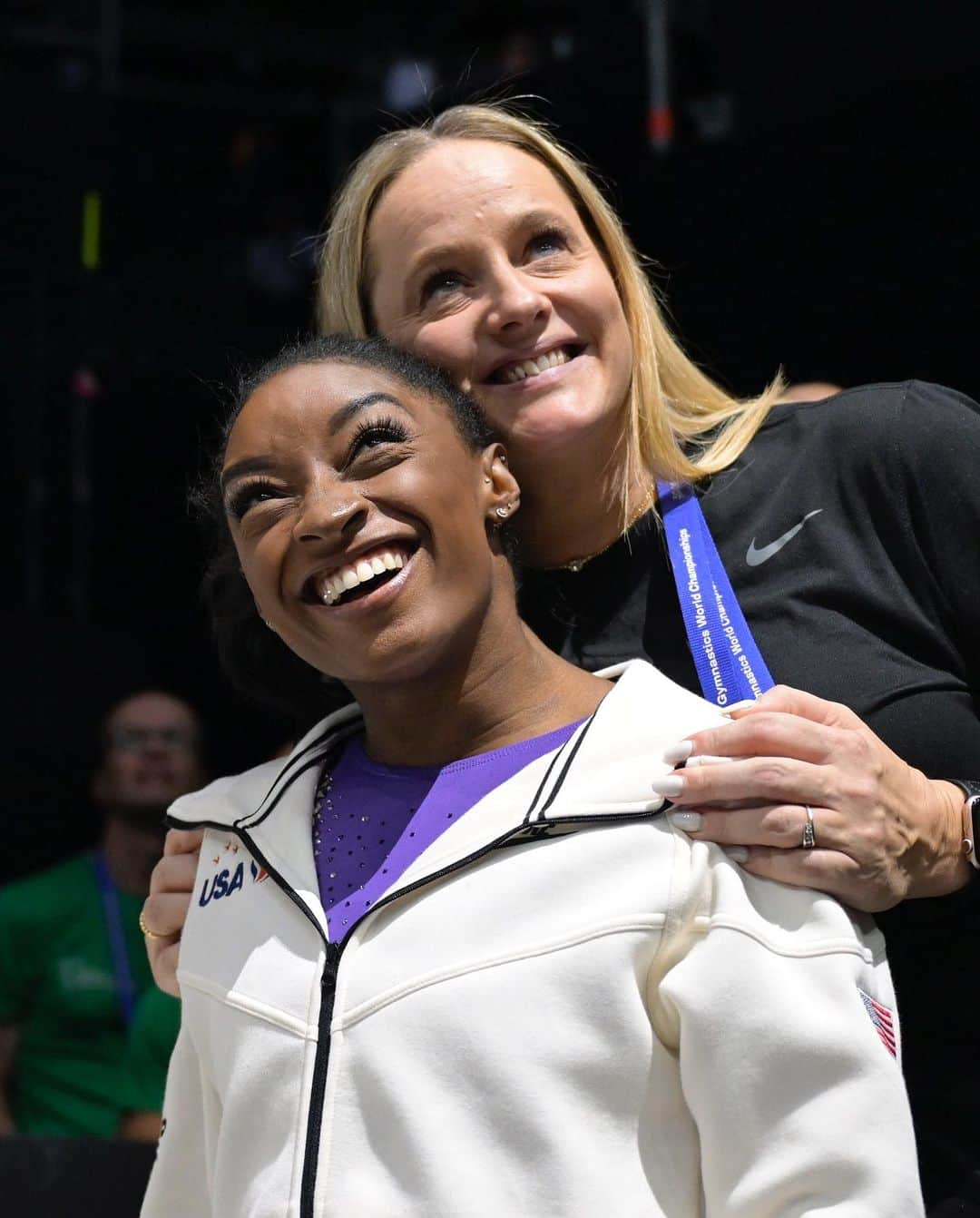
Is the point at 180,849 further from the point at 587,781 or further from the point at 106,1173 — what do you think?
the point at 106,1173

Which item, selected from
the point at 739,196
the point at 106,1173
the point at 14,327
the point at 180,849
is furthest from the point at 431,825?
the point at 14,327

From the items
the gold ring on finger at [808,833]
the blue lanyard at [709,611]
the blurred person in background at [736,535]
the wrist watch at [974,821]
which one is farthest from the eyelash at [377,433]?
the wrist watch at [974,821]

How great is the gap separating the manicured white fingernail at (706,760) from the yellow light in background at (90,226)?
14.4ft

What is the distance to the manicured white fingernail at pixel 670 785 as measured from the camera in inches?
62.5

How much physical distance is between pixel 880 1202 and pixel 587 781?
19.1 inches

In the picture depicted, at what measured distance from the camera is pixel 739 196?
4.48 meters

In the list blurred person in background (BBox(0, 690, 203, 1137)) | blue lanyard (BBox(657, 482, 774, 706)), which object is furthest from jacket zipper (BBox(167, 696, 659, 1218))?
blurred person in background (BBox(0, 690, 203, 1137))

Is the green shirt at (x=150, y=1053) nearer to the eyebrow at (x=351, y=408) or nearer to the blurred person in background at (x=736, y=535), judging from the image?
the blurred person in background at (x=736, y=535)

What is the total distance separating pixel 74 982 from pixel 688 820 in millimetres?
3012

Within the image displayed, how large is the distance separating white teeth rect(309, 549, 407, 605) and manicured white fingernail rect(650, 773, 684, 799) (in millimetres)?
384

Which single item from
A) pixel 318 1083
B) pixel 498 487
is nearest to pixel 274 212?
pixel 498 487

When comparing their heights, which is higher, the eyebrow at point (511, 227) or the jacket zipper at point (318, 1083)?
the eyebrow at point (511, 227)

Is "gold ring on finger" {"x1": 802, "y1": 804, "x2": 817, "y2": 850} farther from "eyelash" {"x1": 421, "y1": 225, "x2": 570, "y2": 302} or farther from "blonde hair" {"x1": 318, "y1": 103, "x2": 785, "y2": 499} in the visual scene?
"eyelash" {"x1": 421, "y1": 225, "x2": 570, "y2": 302}

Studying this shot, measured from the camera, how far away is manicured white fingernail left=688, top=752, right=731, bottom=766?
160 cm
